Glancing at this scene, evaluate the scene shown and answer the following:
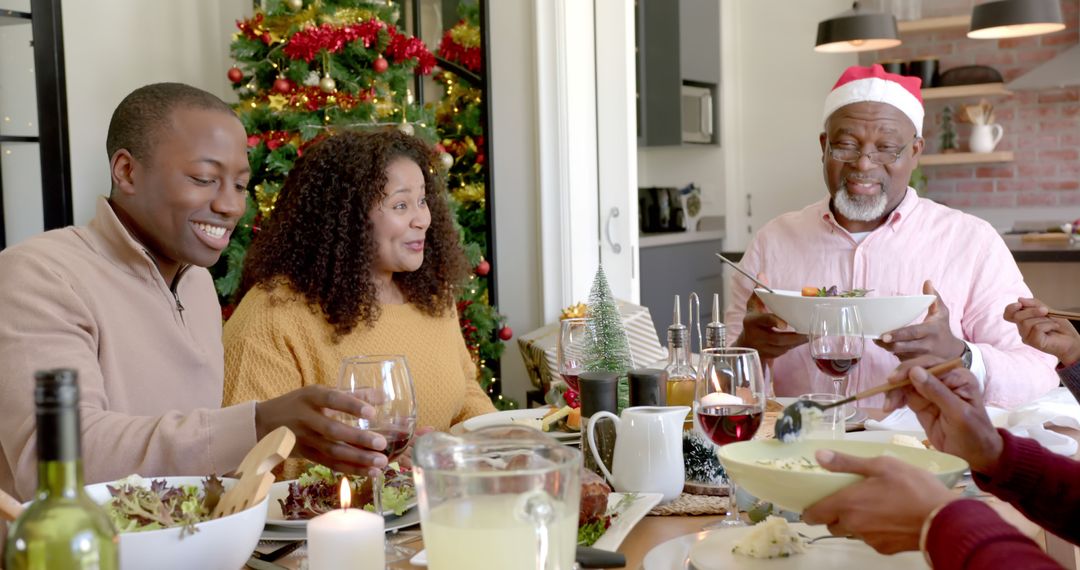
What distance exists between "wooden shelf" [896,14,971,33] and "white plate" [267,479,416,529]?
5234mm

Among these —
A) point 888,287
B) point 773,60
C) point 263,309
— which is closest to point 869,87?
point 888,287

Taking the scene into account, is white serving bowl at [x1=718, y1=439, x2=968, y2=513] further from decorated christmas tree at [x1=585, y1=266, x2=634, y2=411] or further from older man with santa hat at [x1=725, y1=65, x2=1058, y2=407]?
older man with santa hat at [x1=725, y1=65, x2=1058, y2=407]

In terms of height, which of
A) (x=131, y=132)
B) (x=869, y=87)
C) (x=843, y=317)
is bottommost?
(x=843, y=317)

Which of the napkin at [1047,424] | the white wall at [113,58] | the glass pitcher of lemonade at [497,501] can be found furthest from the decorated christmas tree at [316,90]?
the glass pitcher of lemonade at [497,501]

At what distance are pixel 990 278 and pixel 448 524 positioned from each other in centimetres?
208

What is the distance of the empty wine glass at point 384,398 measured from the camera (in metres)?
1.20

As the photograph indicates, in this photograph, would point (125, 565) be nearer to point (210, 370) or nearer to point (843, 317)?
point (210, 370)

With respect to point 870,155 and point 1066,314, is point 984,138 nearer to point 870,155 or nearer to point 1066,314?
point 870,155

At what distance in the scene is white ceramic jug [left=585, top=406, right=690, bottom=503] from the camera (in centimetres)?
143

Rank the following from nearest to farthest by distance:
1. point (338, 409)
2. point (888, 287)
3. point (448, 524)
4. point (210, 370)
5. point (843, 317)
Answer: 1. point (448, 524)
2. point (338, 409)
3. point (843, 317)
4. point (210, 370)
5. point (888, 287)

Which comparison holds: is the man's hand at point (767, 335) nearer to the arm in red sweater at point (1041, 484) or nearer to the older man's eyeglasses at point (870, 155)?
the older man's eyeglasses at point (870, 155)

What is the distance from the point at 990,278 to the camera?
258cm

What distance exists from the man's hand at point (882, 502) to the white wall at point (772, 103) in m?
5.58

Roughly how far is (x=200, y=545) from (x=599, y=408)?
0.68m
